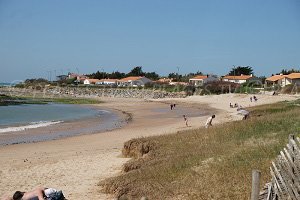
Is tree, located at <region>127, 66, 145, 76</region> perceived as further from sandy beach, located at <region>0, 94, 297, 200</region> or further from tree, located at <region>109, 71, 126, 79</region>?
sandy beach, located at <region>0, 94, 297, 200</region>

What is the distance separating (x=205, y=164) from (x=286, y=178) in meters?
3.92

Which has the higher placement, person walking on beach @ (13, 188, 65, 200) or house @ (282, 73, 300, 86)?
house @ (282, 73, 300, 86)

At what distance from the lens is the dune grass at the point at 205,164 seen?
349 inches

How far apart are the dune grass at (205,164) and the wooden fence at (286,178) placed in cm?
125

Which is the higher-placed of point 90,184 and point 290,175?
point 290,175

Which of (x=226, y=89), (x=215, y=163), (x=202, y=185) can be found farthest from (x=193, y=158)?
(x=226, y=89)

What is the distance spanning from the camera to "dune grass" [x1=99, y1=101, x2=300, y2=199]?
8.87m

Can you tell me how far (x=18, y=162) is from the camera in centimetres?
1672

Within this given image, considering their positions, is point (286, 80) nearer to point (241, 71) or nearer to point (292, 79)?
point (292, 79)

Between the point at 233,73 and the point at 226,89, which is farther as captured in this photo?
the point at 233,73

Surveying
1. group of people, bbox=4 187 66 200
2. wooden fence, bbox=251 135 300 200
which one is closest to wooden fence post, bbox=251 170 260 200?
wooden fence, bbox=251 135 300 200

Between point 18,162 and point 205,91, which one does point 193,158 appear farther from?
point 205,91

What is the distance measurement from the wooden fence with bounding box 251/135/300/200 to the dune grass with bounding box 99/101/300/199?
1.25 metres

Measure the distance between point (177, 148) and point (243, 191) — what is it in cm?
546
